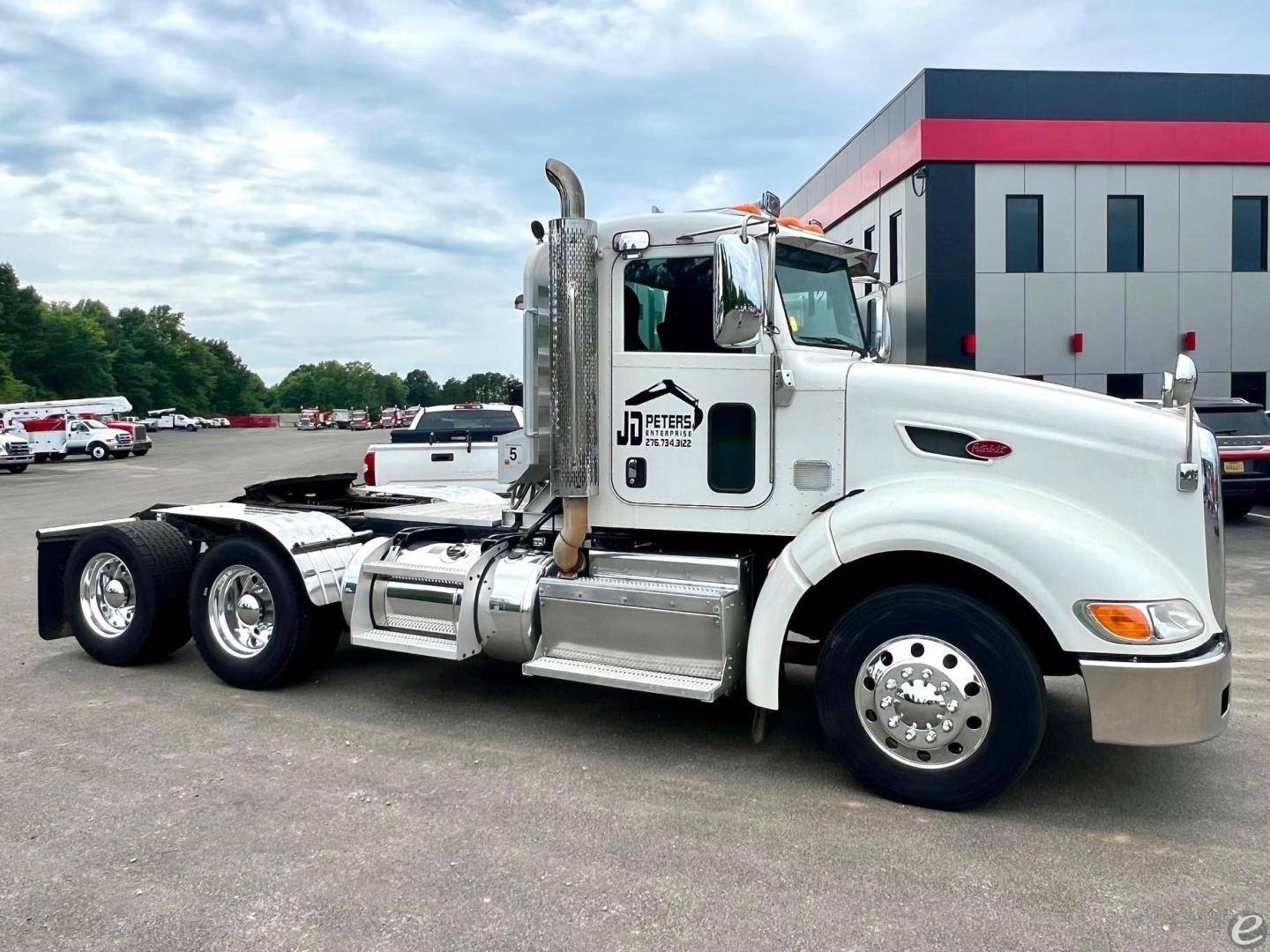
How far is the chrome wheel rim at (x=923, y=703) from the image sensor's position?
13.9 ft

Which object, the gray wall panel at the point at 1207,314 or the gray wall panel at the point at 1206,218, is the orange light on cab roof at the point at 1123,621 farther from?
the gray wall panel at the point at 1206,218

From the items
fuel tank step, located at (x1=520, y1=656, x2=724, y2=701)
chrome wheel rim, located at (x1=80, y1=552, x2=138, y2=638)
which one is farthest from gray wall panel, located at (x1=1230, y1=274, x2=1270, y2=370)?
chrome wheel rim, located at (x1=80, y1=552, x2=138, y2=638)

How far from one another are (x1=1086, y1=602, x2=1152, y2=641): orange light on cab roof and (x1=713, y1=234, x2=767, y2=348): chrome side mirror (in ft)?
6.10

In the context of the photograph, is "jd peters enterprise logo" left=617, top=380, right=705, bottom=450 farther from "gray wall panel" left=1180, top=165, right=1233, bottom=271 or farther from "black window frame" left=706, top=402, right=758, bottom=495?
"gray wall panel" left=1180, top=165, right=1233, bottom=271

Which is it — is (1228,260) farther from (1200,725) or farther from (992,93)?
(1200,725)

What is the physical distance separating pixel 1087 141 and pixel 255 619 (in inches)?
716

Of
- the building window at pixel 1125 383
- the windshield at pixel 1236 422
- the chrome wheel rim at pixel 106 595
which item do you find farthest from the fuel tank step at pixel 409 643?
Answer: the building window at pixel 1125 383

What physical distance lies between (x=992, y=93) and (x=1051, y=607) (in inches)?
681

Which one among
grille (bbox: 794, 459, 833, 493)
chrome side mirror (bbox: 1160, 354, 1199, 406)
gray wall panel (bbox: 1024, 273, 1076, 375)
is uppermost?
gray wall panel (bbox: 1024, 273, 1076, 375)

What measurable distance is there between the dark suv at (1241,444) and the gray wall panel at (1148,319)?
6.91 meters

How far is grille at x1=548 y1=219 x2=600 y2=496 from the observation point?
5.16m

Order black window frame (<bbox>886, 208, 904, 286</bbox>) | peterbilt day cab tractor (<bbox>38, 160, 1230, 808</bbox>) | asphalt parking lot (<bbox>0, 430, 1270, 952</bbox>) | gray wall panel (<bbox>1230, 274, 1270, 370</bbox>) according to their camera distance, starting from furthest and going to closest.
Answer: black window frame (<bbox>886, 208, 904, 286</bbox>) → gray wall panel (<bbox>1230, 274, 1270, 370</bbox>) → peterbilt day cab tractor (<bbox>38, 160, 1230, 808</bbox>) → asphalt parking lot (<bbox>0, 430, 1270, 952</bbox>)

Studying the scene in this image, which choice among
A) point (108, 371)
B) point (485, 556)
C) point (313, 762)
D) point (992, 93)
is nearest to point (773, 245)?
point (485, 556)

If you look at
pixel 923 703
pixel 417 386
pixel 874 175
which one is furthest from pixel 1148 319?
pixel 417 386
